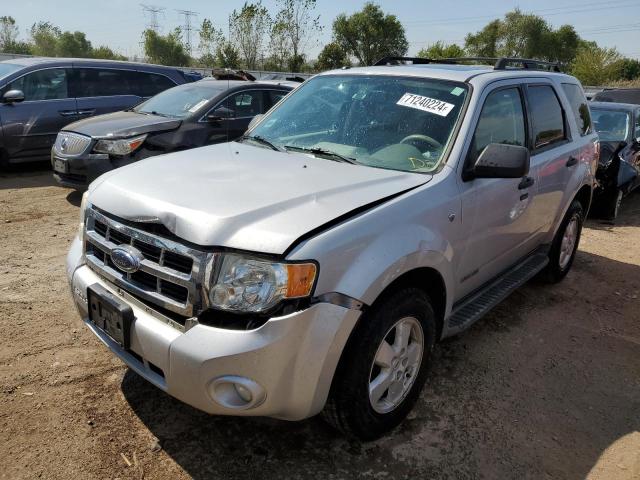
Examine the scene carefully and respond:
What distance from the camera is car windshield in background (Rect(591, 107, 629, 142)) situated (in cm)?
797

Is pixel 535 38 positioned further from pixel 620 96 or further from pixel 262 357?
pixel 262 357

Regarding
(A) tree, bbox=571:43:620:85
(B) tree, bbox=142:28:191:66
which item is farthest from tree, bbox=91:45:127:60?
(A) tree, bbox=571:43:620:85

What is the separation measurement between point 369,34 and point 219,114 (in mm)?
63658

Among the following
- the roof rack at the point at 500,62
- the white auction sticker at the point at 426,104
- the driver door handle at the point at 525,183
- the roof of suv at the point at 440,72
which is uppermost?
the roof rack at the point at 500,62

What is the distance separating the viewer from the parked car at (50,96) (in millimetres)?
7785

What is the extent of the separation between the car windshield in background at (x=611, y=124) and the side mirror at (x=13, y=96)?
8624 millimetres

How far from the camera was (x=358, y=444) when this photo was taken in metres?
2.56

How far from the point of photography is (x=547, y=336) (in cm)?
388

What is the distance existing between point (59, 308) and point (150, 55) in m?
62.3

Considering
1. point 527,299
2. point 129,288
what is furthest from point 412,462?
point 527,299

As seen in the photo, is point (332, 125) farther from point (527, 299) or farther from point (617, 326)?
point (617, 326)

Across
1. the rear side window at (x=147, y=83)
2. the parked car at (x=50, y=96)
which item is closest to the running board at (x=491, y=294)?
the parked car at (x=50, y=96)

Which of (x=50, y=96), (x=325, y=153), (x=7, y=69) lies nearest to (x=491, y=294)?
(x=325, y=153)

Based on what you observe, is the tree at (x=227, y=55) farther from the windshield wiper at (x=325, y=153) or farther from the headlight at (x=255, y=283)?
the headlight at (x=255, y=283)
